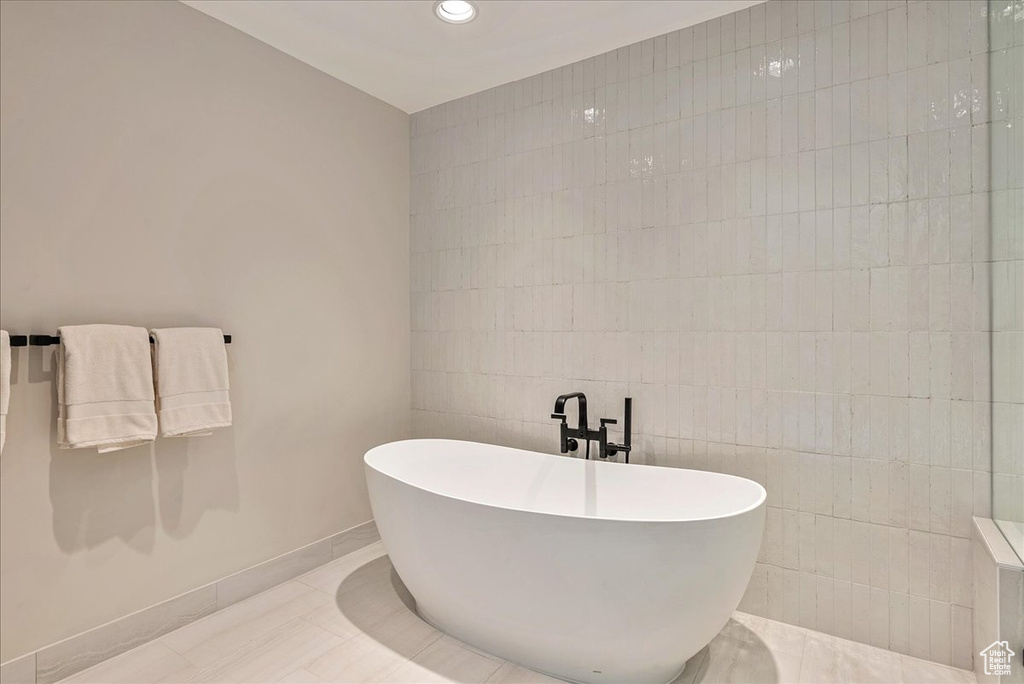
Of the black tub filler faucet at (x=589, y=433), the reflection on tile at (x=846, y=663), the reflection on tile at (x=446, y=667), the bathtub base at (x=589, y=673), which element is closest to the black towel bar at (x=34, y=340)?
the reflection on tile at (x=446, y=667)

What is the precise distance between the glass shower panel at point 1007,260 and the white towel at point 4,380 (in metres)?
2.98

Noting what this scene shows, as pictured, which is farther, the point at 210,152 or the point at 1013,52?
the point at 210,152

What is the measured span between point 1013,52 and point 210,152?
2856 millimetres

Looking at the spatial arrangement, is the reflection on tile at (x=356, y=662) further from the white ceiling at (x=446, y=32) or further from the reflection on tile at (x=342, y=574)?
the white ceiling at (x=446, y=32)

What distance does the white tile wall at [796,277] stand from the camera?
1.87m

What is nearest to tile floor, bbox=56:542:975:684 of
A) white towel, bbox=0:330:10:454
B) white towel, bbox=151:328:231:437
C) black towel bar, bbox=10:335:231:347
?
white towel, bbox=151:328:231:437

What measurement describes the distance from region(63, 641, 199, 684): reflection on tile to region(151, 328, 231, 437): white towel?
79 centimetres

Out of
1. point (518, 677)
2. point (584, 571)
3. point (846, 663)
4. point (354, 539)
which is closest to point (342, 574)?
point (354, 539)

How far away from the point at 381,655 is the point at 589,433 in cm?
121

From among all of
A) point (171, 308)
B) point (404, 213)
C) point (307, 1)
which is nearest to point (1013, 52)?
point (307, 1)

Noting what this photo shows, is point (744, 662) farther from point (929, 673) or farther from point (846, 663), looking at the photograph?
point (929, 673)

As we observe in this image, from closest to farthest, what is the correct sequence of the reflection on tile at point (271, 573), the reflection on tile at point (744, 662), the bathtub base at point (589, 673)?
the bathtub base at point (589, 673) → the reflection on tile at point (744, 662) → the reflection on tile at point (271, 573)

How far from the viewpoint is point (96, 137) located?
1.96 m

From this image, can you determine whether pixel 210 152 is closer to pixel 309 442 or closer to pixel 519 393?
pixel 309 442
